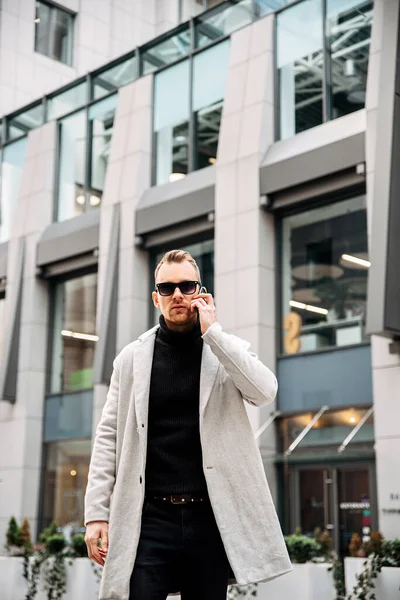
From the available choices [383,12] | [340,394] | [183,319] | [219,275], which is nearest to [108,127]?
[219,275]

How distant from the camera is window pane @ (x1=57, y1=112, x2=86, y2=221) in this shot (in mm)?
22766

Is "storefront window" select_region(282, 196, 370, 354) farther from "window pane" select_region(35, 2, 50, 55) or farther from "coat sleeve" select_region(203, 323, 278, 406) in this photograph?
"window pane" select_region(35, 2, 50, 55)

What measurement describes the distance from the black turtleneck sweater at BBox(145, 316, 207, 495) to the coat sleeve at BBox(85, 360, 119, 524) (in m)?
0.20

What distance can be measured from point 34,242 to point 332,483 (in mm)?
11028

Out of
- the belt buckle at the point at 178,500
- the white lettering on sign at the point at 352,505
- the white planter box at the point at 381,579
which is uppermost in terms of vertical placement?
the belt buckle at the point at 178,500

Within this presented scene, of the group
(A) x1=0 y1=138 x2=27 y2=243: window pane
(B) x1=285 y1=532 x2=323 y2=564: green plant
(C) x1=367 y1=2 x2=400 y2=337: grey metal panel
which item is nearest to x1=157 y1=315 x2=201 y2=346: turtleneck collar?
(B) x1=285 y1=532 x2=323 y2=564: green plant

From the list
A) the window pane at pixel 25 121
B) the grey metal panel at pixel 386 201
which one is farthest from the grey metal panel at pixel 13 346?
the grey metal panel at pixel 386 201

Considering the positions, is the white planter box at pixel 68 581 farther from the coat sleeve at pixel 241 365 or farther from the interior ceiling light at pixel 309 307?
the coat sleeve at pixel 241 365

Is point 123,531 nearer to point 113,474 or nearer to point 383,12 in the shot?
point 113,474

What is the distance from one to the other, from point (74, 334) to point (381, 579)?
14.0m

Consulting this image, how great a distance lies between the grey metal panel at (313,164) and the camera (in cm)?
1548

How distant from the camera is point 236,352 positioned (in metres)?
3.27

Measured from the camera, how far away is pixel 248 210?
17.1m

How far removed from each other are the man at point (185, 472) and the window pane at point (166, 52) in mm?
17929
